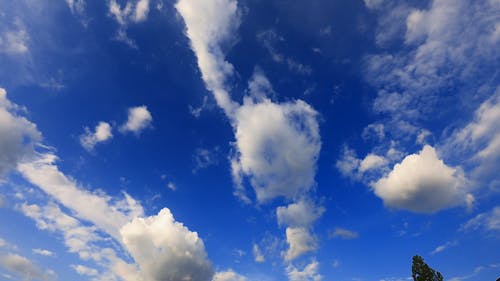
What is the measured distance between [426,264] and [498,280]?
30089 millimetres

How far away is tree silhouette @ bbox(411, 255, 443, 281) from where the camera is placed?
10250 centimetres

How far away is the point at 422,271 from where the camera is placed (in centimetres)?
10406

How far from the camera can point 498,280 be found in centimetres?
11069

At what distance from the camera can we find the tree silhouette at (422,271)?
336 feet

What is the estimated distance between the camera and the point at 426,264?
105 meters
